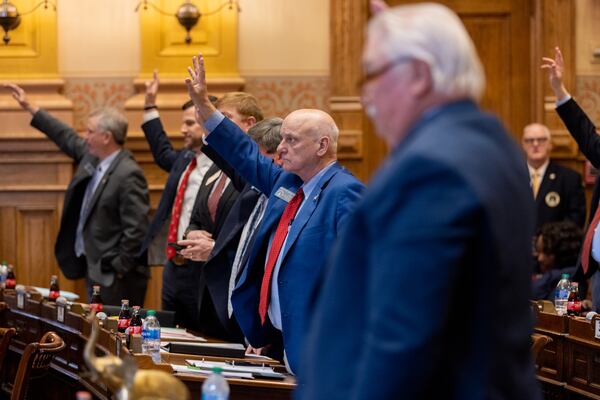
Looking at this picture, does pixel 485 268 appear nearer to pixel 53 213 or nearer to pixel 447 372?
pixel 447 372

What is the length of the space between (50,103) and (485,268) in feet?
20.9

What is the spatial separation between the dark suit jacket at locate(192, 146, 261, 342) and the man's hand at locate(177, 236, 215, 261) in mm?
147

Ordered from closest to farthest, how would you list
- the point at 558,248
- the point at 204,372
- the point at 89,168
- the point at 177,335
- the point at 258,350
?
the point at 204,372 < the point at 258,350 < the point at 177,335 < the point at 558,248 < the point at 89,168

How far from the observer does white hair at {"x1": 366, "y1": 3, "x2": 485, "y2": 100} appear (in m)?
2.01

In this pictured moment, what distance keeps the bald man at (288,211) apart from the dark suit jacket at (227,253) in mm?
482

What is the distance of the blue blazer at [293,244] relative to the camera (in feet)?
13.3

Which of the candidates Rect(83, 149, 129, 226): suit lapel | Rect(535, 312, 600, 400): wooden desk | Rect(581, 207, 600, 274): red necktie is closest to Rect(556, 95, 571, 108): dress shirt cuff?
Rect(581, 207, 600, 274): red necktie

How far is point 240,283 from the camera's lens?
4.48 m

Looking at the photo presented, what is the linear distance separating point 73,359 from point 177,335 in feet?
2.20

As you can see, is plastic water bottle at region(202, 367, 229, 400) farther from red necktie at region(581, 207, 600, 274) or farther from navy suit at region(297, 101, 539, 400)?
Answer: red necktie at region(581, 207, 600, 274)

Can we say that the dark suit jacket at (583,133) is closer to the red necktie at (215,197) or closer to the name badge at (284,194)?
the red necktie at (215,197)

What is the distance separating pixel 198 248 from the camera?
5.37 metres

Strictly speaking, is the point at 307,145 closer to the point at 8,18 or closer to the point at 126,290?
the point at 126,290

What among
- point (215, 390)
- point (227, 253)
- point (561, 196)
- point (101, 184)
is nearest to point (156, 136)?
point (101, 184)
